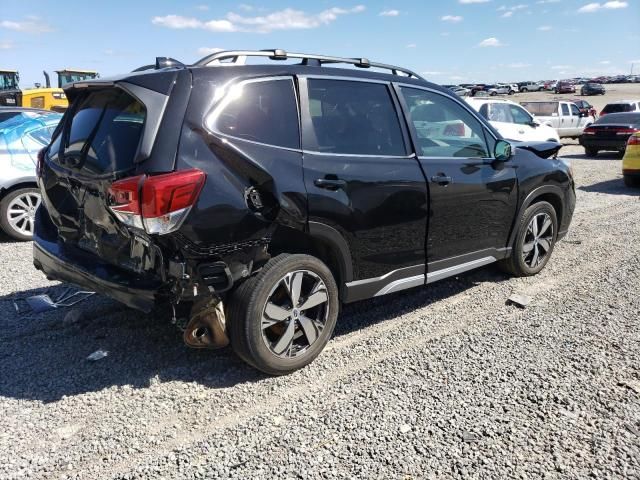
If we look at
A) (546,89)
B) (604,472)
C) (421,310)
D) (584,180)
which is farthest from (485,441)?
(546,89)

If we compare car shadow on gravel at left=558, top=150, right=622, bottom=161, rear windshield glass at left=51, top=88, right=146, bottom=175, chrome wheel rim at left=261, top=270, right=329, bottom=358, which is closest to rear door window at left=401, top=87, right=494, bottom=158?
chrome wheel rim at left=261, top=270, right=329, bottom=358

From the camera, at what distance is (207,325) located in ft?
10.6

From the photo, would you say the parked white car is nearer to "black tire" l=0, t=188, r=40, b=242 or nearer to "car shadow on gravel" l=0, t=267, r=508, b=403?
"car shadow on gravel" l=0, t=267, r=508, b=403

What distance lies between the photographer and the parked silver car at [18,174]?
6625mm

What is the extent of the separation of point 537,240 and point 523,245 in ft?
0.90

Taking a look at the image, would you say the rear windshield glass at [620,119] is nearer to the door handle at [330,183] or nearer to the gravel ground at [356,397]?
the gravel ground at [356,397]

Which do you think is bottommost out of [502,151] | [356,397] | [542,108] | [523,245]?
[356,397]

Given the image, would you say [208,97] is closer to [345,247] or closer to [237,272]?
[237,272]

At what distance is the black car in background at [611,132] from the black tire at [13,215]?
15.5 meters

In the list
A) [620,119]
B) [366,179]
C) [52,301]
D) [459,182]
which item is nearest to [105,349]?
[52,301]

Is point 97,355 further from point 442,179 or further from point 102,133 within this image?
point 442,179

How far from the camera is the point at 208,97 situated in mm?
3062

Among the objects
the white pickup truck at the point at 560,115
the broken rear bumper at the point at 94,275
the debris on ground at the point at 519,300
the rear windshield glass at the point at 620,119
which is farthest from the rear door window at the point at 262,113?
the white pickup truck at the point at 560,115

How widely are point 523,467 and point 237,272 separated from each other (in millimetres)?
1802
